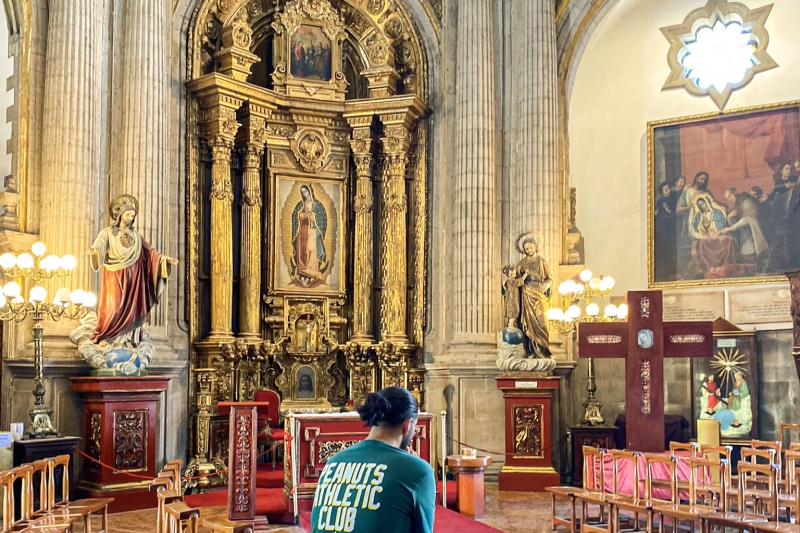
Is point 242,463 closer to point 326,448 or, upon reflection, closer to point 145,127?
point 326,448

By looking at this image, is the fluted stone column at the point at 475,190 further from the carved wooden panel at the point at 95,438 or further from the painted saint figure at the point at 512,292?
the carved wooden panel at the point at 95,438

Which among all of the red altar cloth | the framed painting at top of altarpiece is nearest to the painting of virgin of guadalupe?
the framed painting at top of altarpiece

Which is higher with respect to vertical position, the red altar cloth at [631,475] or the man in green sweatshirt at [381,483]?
the man in green sweatshirt at [381,483]

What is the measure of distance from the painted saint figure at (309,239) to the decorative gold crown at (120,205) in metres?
3.78

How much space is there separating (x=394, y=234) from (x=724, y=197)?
5.06 meters

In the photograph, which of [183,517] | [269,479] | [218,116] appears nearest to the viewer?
[183,517]

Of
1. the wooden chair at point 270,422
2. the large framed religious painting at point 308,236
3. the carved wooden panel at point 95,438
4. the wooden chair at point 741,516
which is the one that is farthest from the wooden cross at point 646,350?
the carved wooden panel at point 95,438

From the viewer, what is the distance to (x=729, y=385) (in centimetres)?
1402

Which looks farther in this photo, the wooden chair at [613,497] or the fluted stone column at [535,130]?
the fluted stone column at [535,130]

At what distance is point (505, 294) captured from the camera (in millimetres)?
13109

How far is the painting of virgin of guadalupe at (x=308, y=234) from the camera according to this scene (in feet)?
47.5

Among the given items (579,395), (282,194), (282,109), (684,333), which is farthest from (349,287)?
(684,333)

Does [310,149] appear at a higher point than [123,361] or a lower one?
higher

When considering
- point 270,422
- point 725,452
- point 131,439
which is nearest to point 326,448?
point 131,439
